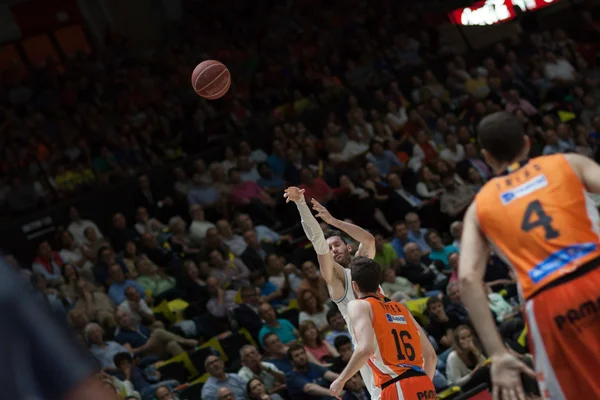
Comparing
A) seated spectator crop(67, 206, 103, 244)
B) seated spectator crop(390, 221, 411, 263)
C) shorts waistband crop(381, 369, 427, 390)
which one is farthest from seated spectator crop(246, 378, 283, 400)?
seated spectator crop(67, 206, 103, 244)

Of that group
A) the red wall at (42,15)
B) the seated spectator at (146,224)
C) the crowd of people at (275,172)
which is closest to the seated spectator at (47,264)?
the crowd of people at (275,172)

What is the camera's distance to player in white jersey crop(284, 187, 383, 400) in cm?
578

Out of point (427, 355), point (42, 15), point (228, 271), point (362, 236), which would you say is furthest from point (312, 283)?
point (42, 15)

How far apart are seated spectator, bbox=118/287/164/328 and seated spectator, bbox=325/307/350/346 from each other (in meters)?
1.98

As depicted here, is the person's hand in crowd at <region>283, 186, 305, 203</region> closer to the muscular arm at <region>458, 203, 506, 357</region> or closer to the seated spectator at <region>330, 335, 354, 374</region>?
the muscular arm at <region>458, 203, 506, 357</region>

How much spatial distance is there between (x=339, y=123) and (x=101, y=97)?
4.17m

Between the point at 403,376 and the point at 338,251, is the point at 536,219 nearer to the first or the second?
the point at 403,376

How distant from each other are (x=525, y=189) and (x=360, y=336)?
6.38 ft

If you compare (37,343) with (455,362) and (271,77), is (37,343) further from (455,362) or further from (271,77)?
(271,77)

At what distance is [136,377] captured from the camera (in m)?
8.73

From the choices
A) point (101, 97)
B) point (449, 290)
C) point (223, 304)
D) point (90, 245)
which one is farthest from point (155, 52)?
point (449, 290)

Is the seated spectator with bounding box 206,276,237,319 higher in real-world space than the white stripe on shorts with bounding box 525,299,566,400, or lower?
higher

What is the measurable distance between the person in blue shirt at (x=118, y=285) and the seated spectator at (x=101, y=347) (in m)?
1.03

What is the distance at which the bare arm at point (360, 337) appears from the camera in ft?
16.6
